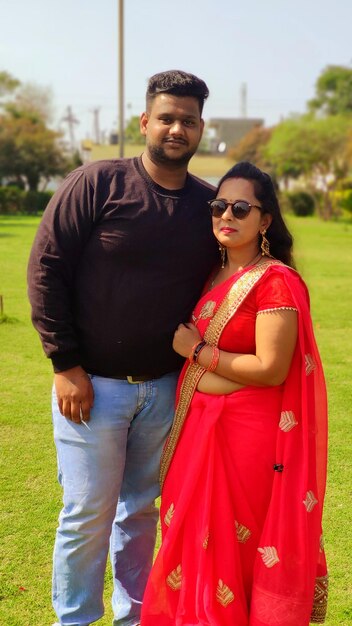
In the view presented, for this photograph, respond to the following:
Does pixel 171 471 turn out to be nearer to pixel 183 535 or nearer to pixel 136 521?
pixel 183 535

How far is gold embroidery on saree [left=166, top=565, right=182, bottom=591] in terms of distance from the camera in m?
2.42

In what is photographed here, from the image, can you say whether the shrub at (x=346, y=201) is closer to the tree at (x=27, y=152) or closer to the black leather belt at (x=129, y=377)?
the tree at (x=27, y=152)

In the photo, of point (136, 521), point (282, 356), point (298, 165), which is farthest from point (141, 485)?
point (298, 165)

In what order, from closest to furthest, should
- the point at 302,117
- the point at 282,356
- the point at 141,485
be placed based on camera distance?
the point at 282,356, the point at 141,485, the point at 302,117

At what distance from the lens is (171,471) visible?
8.25 feet

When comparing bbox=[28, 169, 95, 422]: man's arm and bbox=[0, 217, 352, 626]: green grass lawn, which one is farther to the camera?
bbox=[0, 217, 352, 626]: green grass lawn

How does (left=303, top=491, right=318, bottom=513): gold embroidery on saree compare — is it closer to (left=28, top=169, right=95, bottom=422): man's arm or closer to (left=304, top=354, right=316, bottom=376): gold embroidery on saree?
(left=304, top=354, right=316, bottom=376): gold embroidery on saree

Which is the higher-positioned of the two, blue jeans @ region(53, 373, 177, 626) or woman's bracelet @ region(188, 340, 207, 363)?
woman's bracelet @ region(188, 340, 207, 363)

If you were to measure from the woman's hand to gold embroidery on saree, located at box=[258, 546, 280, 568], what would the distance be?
→ 2.30ft

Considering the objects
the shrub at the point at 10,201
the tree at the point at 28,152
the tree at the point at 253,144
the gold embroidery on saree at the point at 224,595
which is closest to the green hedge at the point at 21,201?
the shrub at the point at 10,201

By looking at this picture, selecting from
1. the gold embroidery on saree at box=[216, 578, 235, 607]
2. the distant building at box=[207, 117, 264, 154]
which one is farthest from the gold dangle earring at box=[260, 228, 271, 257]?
the distant building at box=[207, 117, 264, 154]

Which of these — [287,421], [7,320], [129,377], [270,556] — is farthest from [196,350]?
[7,320]

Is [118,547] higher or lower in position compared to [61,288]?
lower

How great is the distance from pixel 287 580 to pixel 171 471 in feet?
1.79
